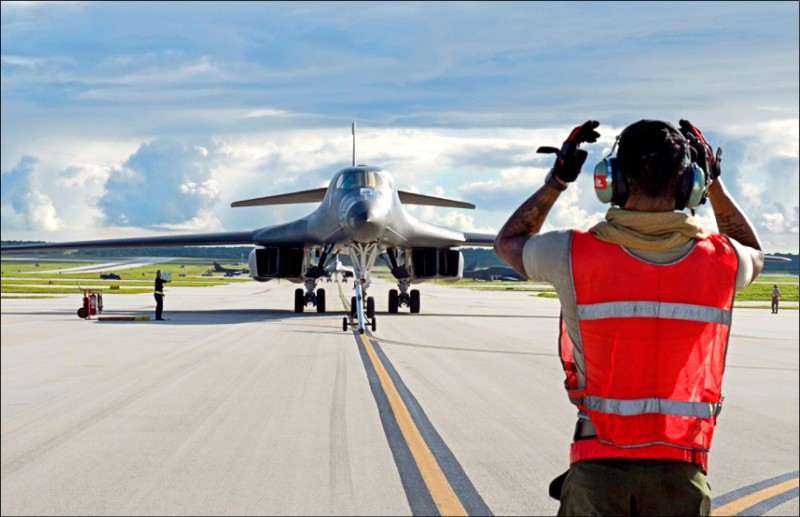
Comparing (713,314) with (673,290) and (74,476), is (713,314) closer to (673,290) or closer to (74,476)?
(673,290)

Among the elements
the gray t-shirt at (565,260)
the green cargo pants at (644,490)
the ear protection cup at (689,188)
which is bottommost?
the green cargo pants at (644,490)

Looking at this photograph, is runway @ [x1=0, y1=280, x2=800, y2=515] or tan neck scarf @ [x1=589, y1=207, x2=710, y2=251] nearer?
tan neck scarf @ [x1=589, y1=207, x2=710, y2=251]

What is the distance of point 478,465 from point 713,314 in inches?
173

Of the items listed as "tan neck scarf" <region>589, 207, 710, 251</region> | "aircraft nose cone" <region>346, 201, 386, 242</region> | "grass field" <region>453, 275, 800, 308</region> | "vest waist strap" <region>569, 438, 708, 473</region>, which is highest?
"aircraft nose cone" <region>346, 201, 386, 242</region>

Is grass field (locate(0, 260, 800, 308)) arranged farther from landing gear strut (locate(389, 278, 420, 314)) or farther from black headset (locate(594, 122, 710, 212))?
landing gear strut (locate(389, 278, 420, 314))

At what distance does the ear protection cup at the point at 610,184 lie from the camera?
3.34m

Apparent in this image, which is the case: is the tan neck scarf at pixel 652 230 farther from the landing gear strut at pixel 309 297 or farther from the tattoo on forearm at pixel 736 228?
the landing gear strut at pixel 309 297

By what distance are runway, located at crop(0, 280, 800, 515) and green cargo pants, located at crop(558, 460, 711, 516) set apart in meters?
2.84

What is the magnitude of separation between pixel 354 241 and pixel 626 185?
73.8ft

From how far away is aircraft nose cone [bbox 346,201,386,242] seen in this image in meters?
24.9

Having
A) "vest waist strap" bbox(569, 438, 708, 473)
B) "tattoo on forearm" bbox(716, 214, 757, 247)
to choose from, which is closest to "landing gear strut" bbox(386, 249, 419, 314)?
"tattoo on forearm" bbox(716, 214, 757, 247)

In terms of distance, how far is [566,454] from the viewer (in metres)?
7.82

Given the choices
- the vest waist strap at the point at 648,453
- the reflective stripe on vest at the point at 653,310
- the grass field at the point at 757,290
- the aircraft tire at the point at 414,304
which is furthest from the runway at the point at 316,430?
the grass field at the point at 757,290

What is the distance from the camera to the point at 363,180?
27016 millimetres
